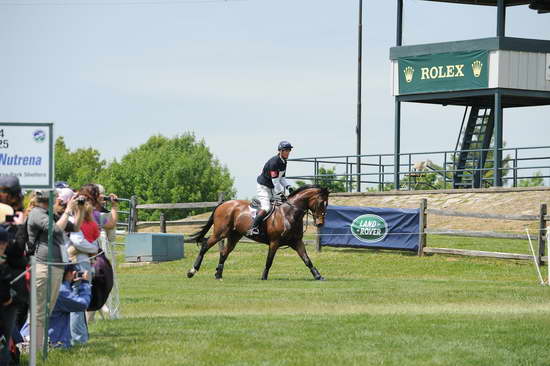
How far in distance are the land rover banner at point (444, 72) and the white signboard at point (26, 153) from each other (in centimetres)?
2986

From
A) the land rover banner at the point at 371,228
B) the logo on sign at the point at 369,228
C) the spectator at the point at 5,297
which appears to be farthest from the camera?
the logo on sign at the point at 369,228

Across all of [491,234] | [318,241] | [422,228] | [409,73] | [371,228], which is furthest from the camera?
[409,73]

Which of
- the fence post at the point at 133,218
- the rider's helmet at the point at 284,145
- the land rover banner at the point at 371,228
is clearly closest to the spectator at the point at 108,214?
the rider's helmet at the point at 284,145

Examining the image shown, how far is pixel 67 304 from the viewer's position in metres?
12.5

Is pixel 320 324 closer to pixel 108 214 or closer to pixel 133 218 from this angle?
pixel 108 214

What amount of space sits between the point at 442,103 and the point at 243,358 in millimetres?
A: 33217

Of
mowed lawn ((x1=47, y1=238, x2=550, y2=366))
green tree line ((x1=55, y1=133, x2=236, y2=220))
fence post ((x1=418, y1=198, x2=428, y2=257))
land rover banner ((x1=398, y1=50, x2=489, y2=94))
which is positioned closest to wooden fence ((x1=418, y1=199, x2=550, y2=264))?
fence post ((x1=418, y1=198, x2=428, y2=257))

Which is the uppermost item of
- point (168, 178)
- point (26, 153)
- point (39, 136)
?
point (39, 136)

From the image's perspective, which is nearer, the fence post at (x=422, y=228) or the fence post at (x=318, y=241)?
the fence post at (x=422, y=228)

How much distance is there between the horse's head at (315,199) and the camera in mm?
25359

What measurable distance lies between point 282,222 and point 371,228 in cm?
755

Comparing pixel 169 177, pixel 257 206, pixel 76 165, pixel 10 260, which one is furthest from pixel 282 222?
pixel 76 165

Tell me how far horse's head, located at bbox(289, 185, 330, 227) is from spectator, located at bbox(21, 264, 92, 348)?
1289cm

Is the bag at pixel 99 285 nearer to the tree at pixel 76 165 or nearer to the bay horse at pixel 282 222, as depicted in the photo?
the bay horse at pixel 282 222
